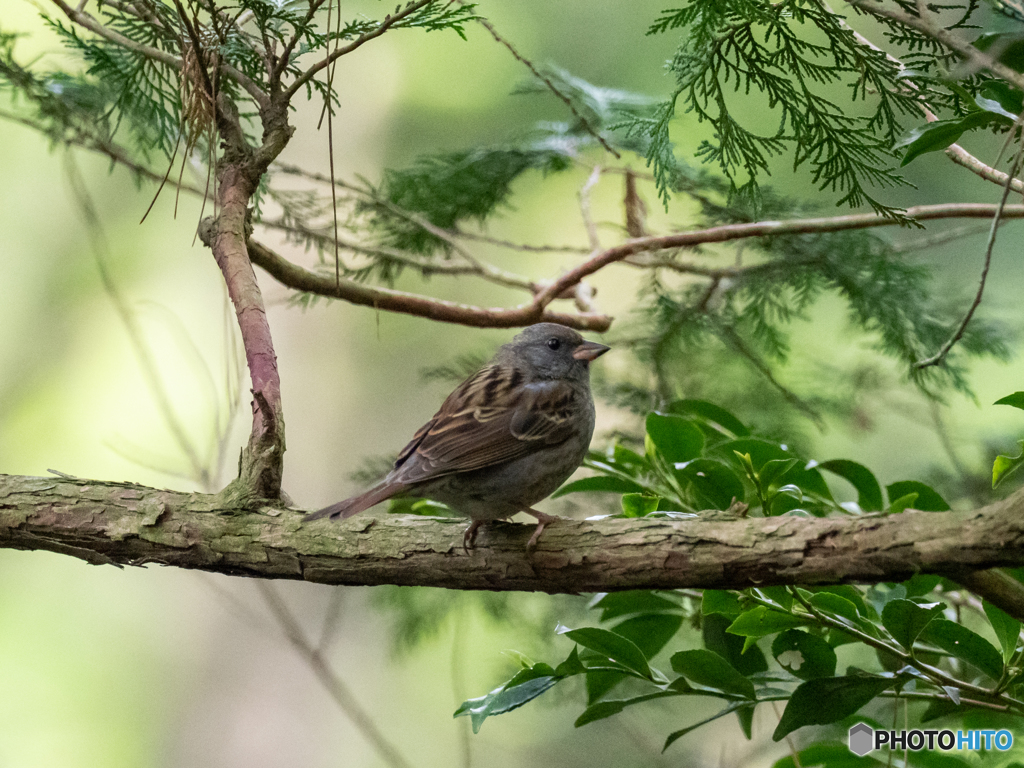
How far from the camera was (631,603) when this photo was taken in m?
1.77

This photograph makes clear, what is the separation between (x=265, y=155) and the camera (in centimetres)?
200

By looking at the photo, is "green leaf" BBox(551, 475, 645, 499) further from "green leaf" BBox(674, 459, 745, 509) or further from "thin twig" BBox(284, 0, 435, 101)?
"thin twig" BBox(284, 0, 435, 101)

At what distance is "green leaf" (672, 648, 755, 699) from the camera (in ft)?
4.60

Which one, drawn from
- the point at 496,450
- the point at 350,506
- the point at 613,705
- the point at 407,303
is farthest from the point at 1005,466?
the point at 407,303

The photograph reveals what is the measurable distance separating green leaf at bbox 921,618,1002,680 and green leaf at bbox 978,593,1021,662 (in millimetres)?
19

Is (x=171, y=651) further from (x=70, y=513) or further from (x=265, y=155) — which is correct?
(x=265, y=155)

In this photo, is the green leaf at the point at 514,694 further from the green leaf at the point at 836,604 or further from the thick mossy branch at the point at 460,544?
the green leaf at the point at 836,604

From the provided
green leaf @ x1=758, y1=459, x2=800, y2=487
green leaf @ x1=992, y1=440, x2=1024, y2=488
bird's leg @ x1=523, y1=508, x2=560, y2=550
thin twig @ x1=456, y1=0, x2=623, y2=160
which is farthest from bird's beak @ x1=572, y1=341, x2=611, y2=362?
green leaf @ x1=992, y1=440, x2=1024, y2=488

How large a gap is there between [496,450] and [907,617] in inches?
39.5

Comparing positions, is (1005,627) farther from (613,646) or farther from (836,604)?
(613,646)

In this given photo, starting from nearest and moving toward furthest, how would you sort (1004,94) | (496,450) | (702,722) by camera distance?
(1004,94) < (702,722) < (496,450)

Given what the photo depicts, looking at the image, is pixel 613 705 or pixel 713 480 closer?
pixel 613 705

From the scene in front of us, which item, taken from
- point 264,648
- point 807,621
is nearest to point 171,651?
point 264,648

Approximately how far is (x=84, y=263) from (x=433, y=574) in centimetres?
432
